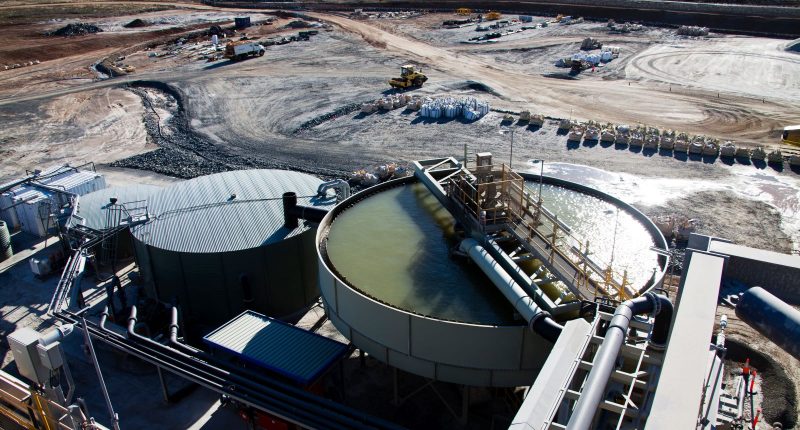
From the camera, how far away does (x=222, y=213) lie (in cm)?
2434

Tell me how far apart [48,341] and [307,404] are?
6618 millimetres

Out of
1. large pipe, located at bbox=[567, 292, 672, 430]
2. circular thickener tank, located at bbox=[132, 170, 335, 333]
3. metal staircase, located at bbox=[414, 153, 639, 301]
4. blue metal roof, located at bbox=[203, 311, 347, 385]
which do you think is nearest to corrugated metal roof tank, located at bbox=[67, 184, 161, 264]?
circular thickener tank, located at bbox=[132, 170, 335, 333]

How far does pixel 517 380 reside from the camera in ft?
51.5

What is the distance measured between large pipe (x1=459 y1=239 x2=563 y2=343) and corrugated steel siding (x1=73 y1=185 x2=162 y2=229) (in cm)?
1612

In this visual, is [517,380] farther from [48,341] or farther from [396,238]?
[48,341]

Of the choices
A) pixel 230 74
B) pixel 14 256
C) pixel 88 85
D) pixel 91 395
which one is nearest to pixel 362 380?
pixel 91 395

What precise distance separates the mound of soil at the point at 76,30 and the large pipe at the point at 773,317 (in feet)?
346

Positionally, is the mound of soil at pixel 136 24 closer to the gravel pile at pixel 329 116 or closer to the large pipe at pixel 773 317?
the gravel pile at pixel 329 116

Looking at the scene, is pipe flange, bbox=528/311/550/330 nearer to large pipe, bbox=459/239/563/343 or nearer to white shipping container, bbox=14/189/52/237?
large pipe, bbox=459/239/563/343

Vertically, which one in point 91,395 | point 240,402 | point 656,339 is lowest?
point 91,395

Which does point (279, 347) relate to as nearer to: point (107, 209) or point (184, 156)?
point (107, 209)

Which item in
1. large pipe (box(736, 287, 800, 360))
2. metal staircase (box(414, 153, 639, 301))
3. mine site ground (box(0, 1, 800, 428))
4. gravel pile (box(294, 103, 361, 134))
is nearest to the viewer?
large pipe (box(736, 287, 800, 360))

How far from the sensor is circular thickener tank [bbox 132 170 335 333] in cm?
2292

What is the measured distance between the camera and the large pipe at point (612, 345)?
8.99m
